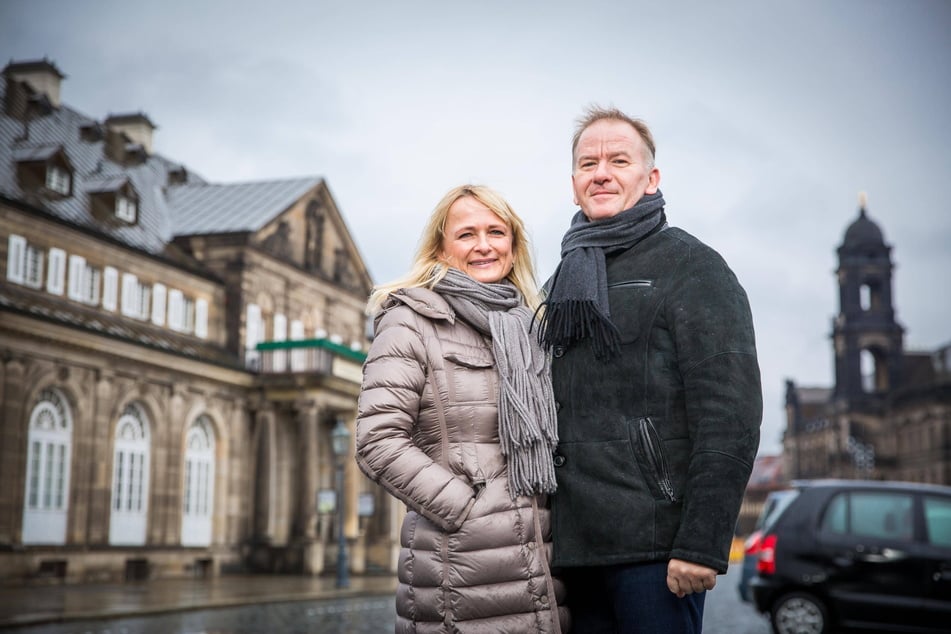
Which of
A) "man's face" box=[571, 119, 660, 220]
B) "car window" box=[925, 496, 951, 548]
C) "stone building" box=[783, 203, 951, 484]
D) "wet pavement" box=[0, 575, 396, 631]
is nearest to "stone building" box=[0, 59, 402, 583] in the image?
"wet pavement" box=[0, 575, 396, 631]

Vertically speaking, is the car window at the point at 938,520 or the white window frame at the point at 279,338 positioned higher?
the white window frame at the point at 279,338

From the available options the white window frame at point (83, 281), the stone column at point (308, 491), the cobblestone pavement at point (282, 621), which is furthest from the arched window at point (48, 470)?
the cobblestone pavement at point (282, 621)

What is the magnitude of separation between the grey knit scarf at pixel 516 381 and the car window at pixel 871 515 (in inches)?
354

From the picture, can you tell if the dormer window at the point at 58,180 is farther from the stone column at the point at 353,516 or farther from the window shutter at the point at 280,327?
the stone column at the point at 353,516

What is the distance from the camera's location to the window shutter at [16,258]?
29.8 m

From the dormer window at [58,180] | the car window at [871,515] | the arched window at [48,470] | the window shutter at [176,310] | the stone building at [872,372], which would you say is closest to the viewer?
the car window at [871,515]

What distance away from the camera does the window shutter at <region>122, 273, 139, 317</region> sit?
3469 cm

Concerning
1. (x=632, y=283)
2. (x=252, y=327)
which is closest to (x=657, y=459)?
(x=632, y=283)

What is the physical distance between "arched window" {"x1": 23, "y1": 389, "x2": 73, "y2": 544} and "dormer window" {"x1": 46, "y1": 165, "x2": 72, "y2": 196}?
20.6 ft

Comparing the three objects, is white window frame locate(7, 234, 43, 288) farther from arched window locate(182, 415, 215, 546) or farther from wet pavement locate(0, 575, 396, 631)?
wet pavement locate(0, 575, 396, 631)

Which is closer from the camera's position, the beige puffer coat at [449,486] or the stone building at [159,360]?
the beige puffer coat at [449,486]

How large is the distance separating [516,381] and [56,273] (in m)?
29.8

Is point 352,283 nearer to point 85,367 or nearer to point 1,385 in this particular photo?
point 85,367

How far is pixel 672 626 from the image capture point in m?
3.87
